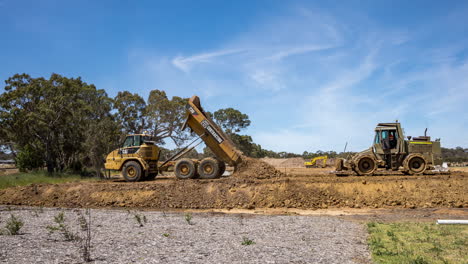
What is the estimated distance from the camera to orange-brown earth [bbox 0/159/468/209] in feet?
51.6

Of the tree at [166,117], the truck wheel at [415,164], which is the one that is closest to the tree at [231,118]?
the tree at [166,117]

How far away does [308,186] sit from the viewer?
54.7 ft

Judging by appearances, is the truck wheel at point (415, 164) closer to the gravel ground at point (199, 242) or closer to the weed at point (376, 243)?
the gravel ground at point (199, 242)

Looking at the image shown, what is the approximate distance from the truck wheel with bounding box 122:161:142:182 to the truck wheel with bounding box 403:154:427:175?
14493 mm

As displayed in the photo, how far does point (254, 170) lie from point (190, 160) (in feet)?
12.9

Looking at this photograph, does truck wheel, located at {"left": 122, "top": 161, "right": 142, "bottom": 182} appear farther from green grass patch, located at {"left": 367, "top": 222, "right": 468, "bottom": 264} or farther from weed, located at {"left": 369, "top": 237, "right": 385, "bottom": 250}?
weed, located at {"left": 369, "top": 237, "right": 385, "bottom": 250}

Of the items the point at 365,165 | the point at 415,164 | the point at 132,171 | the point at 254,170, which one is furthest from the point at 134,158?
the point at 415,164

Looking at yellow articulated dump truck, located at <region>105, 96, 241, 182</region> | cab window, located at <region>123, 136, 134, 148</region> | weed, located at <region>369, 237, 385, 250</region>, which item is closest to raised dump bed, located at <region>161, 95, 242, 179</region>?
yellow articulated dump truck, located at <region>105, 96, 241, 182</region>

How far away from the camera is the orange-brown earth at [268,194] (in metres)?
15.7

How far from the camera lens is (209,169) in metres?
19.9

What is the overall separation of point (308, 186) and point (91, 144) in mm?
21639

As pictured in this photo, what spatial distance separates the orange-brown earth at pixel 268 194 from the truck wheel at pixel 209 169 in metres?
1.82

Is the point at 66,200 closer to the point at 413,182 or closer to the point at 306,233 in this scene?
the point at 306,233

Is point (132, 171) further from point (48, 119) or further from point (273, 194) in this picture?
point (48, 119)
